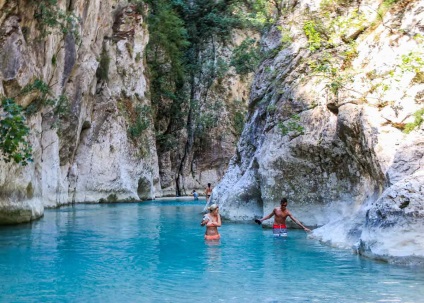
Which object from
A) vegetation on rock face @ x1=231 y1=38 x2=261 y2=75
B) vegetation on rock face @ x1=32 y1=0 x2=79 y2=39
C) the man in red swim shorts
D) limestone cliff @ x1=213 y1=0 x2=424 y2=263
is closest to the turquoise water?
the man in red swim shorts

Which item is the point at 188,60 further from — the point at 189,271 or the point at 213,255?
the point at 189,271

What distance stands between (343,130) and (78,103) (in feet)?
63.0

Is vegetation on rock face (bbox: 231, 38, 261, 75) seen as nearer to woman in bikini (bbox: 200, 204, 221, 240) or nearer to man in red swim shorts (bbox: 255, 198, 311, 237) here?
man in red swim shorts (bbox: 255, 198, 311, 237)

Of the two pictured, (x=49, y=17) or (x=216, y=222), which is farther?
(x=49, y=17)

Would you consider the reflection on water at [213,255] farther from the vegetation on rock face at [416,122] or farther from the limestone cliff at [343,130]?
the vegetation on rock face at [416,122]

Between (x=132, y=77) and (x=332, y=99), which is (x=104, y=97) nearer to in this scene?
(x=132, y=77)

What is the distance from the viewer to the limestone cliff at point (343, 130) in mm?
9648

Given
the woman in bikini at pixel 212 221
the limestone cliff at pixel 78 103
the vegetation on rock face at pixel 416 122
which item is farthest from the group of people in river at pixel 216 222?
the limestone cliff at pixel 78 103

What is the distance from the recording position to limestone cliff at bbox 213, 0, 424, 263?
965 cm

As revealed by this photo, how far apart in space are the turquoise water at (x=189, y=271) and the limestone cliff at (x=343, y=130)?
0.98m

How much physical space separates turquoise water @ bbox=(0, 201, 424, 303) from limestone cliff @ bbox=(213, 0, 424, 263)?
3.21ft

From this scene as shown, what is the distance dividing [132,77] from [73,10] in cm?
1351

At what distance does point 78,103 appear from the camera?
94.8 ft

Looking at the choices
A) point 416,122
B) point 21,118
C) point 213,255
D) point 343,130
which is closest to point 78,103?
point 21,118
